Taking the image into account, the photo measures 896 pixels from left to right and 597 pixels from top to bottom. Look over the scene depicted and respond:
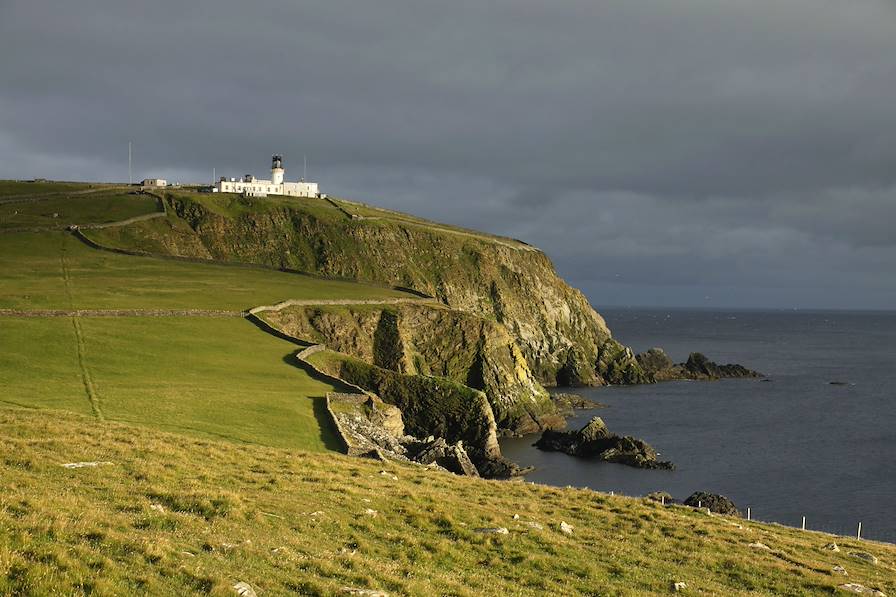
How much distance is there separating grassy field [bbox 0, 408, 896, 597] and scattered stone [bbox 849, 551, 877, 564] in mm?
491

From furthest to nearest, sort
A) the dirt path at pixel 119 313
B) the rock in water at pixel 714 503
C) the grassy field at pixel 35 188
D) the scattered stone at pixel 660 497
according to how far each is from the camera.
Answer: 1. the grassy field at pixel 35 188
2. the dirt path at pixel 119 313
3. the rock in water at pixel 714 503
4. the scattered stone at pixel 660 497

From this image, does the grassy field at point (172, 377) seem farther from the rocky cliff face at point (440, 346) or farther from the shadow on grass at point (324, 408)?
the rocky cliff face at point (440, 346)

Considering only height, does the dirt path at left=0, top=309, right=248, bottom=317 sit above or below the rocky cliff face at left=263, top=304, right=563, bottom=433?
above

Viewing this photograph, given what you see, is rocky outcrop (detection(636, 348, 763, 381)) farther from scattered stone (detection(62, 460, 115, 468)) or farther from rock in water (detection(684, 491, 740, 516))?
scattered stone (detection(62, 460, 115, 468))

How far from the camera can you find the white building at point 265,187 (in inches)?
7092

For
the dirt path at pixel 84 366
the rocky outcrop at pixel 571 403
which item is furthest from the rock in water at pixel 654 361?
the dirt path at pixel 84 366

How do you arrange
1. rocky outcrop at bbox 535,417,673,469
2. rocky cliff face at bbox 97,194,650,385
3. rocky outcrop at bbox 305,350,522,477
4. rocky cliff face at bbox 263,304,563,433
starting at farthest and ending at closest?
rocky cliff face at bbox 97,194,650,385
rocky cliff face at bbox 263,304,563,433
rocky outcrop at bbox 535,417,673,469
rocky outcrop at bbox 305,350,522,477

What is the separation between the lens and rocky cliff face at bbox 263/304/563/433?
9719 centimetres

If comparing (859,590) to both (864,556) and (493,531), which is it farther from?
(493,531)

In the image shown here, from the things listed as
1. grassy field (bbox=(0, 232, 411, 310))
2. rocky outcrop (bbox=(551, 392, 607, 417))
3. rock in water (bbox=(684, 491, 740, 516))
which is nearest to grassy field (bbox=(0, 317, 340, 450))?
grassy field (bbox=(0, 232, 411, 310))

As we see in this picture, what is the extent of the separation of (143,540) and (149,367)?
49638 mm

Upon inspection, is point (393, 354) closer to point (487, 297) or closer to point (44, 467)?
point (487, 297)

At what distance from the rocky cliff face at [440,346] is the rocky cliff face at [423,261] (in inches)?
1336

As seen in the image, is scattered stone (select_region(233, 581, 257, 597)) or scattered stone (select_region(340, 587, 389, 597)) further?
scattered stone (select_region(340, 587, 389, 597))
